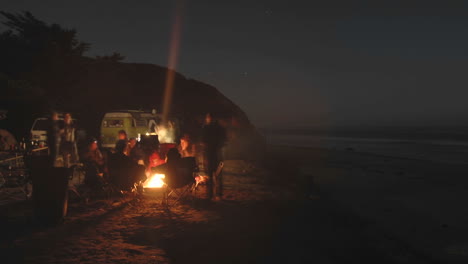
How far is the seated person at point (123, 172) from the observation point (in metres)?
6.56

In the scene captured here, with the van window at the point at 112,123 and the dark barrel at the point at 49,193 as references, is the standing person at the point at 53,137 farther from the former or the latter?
the van window at the point at 112,123

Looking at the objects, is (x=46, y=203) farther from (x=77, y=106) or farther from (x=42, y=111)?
(x=77, y=106)

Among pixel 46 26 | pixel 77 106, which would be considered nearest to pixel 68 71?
pixel 46 26

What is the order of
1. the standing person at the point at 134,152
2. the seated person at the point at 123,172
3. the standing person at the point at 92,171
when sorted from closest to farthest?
the seated person at the point at 123,172 → the standing person at the point at 92,171 → the standing person at the point at 134,152

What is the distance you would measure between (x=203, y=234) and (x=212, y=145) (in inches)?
93.9

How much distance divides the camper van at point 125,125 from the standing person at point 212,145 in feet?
29.4

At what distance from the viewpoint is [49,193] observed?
5336 mm

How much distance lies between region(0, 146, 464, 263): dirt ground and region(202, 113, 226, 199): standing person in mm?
626

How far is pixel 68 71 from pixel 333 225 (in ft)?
80.1

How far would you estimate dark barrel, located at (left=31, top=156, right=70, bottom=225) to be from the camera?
5270 mm

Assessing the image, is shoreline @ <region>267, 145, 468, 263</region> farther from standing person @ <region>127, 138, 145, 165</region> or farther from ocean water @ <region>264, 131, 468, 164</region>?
ocean water @ <region>264, 131, 468, 164</region>

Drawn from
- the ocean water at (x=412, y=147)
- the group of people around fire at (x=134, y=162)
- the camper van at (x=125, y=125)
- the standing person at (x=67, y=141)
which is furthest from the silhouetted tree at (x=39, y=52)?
the ocean water at (x=412, y=147)

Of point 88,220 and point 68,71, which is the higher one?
point 68,71

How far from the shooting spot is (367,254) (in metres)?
4.87
